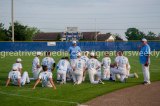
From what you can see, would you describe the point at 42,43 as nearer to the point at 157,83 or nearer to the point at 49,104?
the point at 157,83

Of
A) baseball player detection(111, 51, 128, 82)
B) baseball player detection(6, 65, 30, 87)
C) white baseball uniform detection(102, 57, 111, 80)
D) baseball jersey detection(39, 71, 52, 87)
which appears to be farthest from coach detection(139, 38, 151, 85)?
Answer: baseball player detection(6, 65, 30, 87)

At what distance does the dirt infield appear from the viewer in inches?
428

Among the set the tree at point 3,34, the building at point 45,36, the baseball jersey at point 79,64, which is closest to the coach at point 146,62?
the baseball jersey at point 79,64

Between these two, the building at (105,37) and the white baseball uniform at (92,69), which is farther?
the building at (105,37)

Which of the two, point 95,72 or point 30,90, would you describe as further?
point 95,72

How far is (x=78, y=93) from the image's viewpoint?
42.0 ft

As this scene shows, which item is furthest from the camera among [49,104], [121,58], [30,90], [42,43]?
[42,43]

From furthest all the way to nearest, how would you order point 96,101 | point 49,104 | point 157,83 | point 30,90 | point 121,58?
point 121,58 → point 157,83 → point 30,90 → point 96,101 → point 49,104

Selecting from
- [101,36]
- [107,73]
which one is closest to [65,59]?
[107,73]

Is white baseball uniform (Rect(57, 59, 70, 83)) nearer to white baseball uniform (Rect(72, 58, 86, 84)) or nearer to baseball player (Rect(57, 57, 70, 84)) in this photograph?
baseball player (Rect(57, 57, 70, 84))

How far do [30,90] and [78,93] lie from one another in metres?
2.12

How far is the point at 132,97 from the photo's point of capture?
1199 cm

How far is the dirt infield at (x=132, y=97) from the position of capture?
35.7 feet

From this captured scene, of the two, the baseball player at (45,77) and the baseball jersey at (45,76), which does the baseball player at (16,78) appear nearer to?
the baseball player at (45,77)
